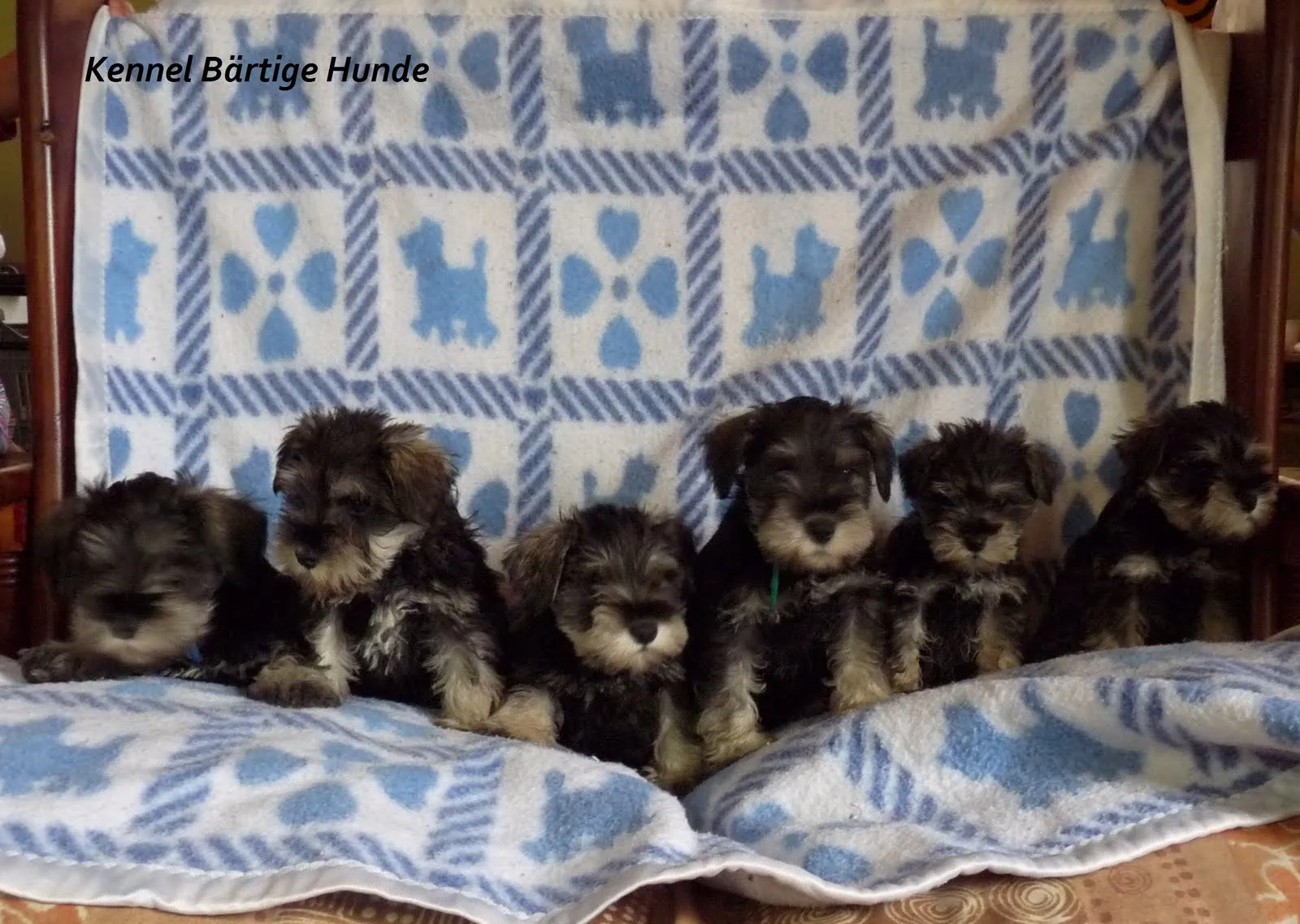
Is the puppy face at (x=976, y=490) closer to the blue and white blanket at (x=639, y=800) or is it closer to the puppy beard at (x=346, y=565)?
the blue and white blanket at (x=639, y=800)

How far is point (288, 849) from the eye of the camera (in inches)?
54.8

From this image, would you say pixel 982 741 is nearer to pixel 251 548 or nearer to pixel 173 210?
pixel 251 548

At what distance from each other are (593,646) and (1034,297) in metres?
1.27

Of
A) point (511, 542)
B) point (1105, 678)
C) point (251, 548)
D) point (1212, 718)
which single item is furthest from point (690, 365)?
point (1212, 718)

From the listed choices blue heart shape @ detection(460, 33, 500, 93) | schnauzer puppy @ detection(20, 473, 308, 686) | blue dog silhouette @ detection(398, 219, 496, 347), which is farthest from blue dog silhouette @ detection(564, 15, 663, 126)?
schnauzer puppy @ detection(20, 473, 308, 686)

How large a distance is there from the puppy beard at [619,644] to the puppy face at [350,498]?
1.24ft

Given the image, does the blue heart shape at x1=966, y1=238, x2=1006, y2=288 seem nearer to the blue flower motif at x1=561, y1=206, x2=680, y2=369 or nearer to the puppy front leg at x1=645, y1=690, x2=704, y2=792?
the blue flower motif at x1=561, y1=206, x2=680, y2=369

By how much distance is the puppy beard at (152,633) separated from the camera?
6.52 feet

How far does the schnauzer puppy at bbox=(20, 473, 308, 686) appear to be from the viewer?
199 centimetres

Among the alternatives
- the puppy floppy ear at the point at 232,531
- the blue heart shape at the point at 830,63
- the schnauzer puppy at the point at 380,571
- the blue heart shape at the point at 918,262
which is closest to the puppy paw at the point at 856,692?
the schnauzer puppy at the point at 380,571

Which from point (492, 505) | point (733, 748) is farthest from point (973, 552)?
point (492, 505)

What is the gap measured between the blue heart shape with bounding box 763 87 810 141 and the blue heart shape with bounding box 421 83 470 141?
67 cm

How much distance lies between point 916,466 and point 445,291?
3.60ft

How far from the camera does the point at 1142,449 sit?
220 cm
